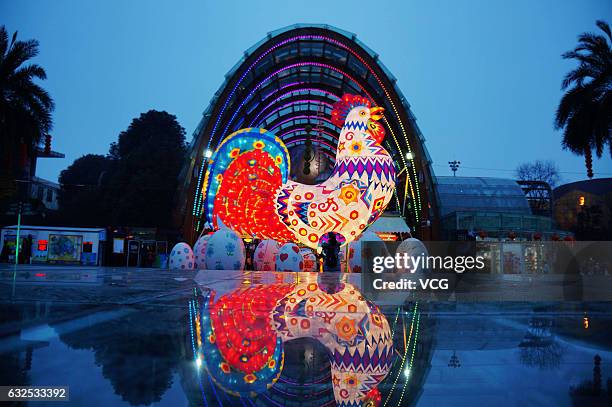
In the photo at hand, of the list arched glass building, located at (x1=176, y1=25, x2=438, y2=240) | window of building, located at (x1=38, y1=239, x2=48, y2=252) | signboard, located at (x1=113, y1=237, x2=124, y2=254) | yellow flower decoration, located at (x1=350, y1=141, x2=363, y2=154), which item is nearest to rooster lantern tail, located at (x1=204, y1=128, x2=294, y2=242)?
yellow flower decoration, located at (x1=350, y1=141, x2=363, y2=154)

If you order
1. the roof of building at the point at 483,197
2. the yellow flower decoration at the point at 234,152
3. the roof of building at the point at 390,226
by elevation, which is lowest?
the roof of building at the point at 390,226

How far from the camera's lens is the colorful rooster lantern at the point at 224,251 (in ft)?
56.9

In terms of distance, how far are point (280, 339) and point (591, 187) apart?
6481cm

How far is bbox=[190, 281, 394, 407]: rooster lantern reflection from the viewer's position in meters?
2.82

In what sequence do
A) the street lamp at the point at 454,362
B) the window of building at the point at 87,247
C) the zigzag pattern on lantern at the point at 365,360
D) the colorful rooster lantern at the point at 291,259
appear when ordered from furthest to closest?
the window of building at the point at 87,247
the colorful rooster lantern at the point at 291,259
the street lamp at the point at 454,362
the zigzag pattern on lantern at the point at 365,360

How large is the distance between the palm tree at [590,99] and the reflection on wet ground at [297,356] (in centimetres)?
1517

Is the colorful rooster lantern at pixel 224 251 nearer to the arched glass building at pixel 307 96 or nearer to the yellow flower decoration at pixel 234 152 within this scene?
the yellow flower decoration at pixel 234 152

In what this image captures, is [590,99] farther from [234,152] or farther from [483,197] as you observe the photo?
[483,197]

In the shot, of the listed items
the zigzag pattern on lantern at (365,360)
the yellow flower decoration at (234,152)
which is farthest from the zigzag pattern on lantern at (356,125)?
the zigzag pattern on lantern at (365,360)

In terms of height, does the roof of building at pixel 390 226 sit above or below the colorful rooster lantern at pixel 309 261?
above

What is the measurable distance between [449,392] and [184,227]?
2433cm

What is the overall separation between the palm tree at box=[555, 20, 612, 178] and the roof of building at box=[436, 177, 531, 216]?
80.3 feet

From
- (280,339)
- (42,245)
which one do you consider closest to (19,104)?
(42,245)

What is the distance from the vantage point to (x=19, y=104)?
1870 cm
